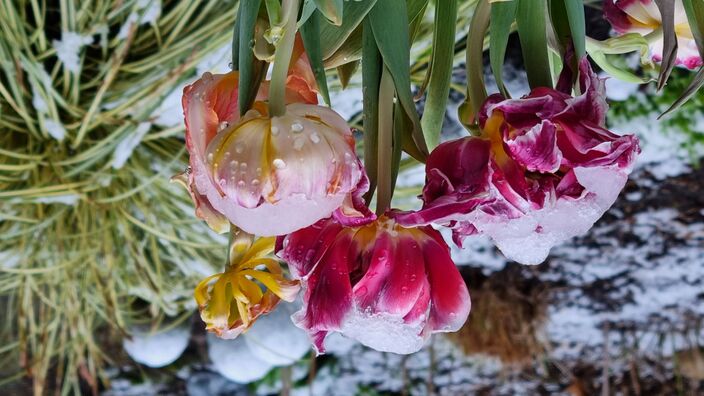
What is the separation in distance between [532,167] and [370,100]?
6 centimetres

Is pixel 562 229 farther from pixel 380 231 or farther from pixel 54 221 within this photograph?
pixel 54 221

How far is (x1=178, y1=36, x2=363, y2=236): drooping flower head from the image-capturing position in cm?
18

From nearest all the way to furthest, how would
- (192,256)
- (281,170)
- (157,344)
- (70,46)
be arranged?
(281,170) → (70,46) → (192,256) → (157,344)

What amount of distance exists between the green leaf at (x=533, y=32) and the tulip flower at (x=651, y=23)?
0.15 ft

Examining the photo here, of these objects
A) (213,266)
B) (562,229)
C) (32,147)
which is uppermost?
(562,229)

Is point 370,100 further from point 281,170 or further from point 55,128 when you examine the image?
point 55,128

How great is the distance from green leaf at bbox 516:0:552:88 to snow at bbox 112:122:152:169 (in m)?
0.38

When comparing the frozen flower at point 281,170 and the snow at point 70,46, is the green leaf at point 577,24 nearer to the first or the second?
the frozen flower at point 281,170

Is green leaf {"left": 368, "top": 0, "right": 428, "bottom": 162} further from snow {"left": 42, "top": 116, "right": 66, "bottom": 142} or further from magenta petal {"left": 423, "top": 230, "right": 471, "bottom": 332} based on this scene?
snow {"left": 42, "top": 116, "right": 66, "bottom": 142}

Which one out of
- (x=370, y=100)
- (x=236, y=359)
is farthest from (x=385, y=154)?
(x=236, y=359)

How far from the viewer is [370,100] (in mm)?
237

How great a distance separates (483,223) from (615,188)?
0.03 metres

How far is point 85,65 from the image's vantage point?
1.90 ft

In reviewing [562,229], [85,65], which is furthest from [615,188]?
[85,65]
